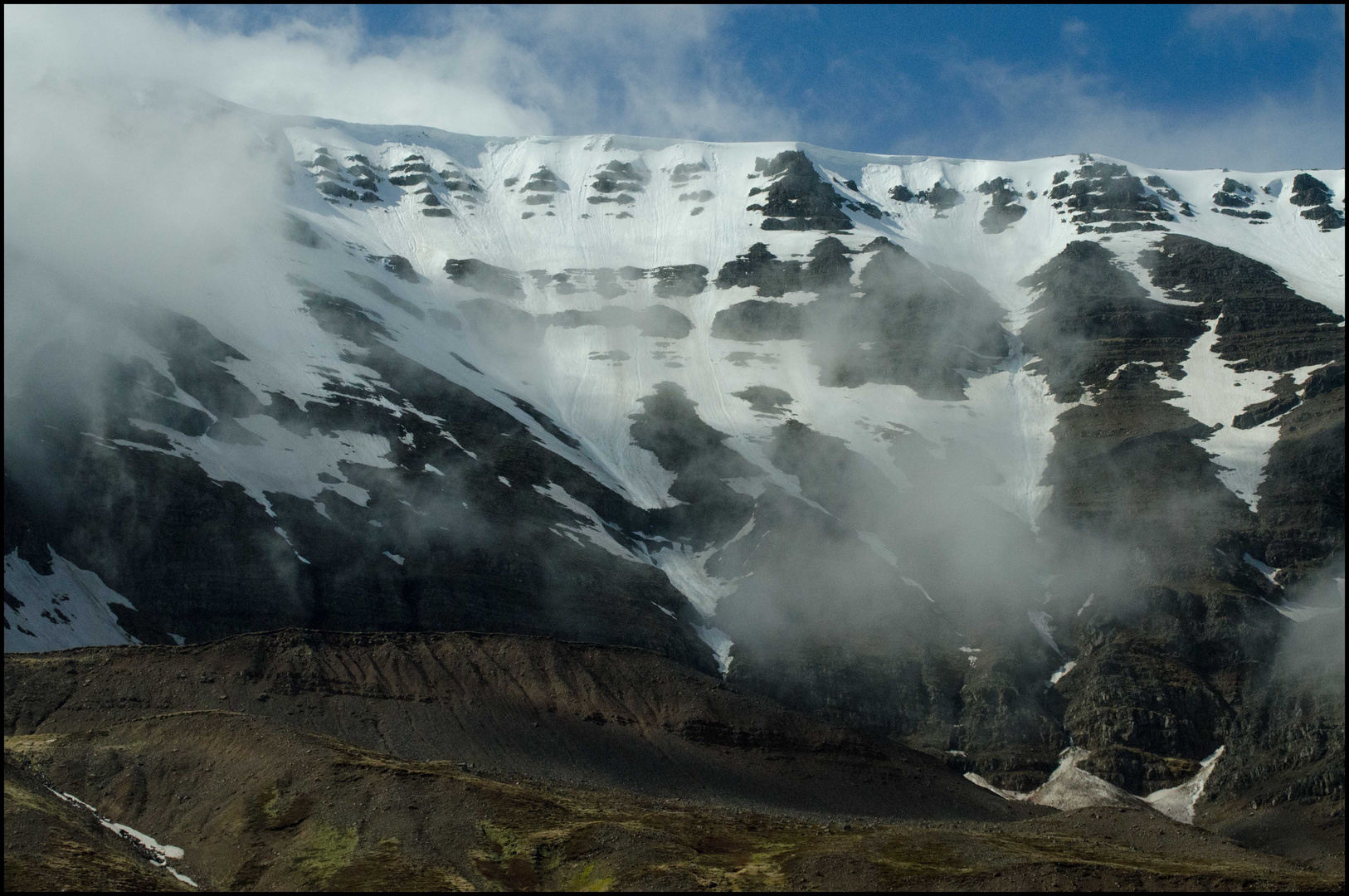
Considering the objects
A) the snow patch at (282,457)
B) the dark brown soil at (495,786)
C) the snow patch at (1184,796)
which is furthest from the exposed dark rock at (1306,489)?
the snow patch at (282,457)

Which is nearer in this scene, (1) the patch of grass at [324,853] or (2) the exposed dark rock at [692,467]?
(1) the patch of grass at [324,853]

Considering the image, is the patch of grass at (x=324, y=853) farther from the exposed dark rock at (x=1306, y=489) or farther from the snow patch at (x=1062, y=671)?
the exposed dark rock at (x=1306, y=489)

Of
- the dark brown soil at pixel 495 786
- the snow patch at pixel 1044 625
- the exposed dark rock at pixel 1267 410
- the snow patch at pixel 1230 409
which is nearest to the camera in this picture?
the dark brown soil at pixel 495 786

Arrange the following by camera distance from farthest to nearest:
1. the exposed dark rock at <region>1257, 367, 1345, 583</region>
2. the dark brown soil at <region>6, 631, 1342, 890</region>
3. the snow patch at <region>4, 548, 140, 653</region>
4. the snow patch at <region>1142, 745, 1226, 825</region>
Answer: the exposed dark rock at <region>1257, 367, 1345, 583</region>, the snow patch at <region>1142, 745, 1226, 825</region>, the snow patch at <region>4, 548, 140, 653</region>, the dark brown soil at <region>6, 631, 1342, 890</region>

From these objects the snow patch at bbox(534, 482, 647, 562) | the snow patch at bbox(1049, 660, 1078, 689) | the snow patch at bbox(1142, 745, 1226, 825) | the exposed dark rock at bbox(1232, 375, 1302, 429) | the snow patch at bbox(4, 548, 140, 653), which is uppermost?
the exposed dark rock at bbox(1232, 375, 1302, 429)

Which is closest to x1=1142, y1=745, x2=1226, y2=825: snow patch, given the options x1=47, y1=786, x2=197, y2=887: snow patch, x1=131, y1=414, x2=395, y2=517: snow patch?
x1=131, y1=414, x2=395, y2=517: snow patch

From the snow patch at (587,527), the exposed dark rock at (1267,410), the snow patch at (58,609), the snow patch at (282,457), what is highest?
the exposed dark rock at (1267,410)

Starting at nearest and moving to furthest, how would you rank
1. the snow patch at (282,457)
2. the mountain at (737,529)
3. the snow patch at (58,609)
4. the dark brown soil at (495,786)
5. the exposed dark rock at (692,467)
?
the dark brown soil at (495,786) < the snow patch at (58,609) < the mountain at (737,529) < the snow patch at (282,457) < the exposed dark rock at (692,467)

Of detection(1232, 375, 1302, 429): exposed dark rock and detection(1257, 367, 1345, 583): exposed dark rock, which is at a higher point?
detection(1232, 375, 1302, 429): exposed dark rock

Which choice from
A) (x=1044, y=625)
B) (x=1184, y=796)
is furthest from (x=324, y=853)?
(x=1044, y=625)

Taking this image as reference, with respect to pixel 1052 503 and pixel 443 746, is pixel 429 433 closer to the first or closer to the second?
pixel 443 746

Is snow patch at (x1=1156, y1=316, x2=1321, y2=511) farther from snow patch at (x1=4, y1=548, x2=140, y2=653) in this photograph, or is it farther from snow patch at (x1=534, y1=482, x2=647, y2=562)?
snow patch at (x1=4, y1=548, x2=140, y2=653)

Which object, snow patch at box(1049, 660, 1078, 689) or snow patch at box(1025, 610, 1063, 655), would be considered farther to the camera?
snow patch at box(1025, 610, 1063, 655)

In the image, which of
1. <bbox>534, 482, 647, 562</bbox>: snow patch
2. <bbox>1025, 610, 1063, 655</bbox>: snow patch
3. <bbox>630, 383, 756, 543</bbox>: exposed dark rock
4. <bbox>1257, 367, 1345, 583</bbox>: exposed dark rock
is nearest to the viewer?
<bbox>1025, 610, 1063, 655</bbox>: snow patch
